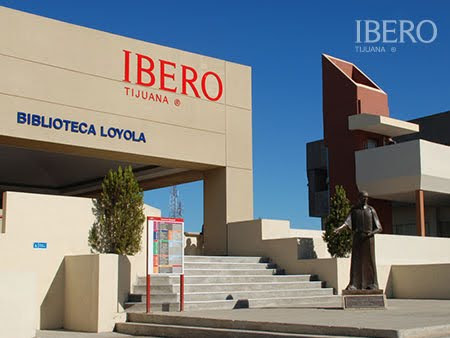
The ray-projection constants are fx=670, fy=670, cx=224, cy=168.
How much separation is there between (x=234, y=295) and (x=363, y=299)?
10.2 ft

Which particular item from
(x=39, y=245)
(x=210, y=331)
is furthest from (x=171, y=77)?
(x=210, y=331)

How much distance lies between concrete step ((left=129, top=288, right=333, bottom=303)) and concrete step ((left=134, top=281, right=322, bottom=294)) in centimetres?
27

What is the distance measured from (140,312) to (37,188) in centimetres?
1774

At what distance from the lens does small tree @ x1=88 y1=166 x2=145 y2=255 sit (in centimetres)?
1546

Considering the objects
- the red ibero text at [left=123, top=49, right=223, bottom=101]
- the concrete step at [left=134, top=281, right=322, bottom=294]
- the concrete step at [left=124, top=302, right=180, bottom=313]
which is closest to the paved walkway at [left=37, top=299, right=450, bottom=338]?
the concrete step at [left=124, top=302, right=180, bottom=313]

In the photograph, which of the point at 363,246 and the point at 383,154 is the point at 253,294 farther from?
the point at 383,154

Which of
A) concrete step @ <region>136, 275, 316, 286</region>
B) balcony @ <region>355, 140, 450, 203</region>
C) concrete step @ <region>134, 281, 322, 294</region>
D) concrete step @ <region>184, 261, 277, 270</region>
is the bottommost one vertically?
concrete step @ <region>134, 281, 322, 294</region>

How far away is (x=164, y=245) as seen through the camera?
1407cm

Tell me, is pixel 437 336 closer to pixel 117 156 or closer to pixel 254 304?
pixel 254 304

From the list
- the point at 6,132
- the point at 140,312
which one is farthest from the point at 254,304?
the point at 6,132

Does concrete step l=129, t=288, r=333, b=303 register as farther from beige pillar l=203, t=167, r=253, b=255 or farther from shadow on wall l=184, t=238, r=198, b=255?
shadow on wall l=184, t=238, r=198, b=255

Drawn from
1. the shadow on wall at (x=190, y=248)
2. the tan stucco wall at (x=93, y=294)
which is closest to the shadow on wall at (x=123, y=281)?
the tan stucco wall at (x=93, y=294)

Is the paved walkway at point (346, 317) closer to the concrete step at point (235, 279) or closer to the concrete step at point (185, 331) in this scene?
the concrete step at point (185, 331)

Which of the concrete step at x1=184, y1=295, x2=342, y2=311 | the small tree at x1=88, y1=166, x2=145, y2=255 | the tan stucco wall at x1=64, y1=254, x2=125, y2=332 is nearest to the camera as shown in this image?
the tan stucco wall at x1=64, y1=254, x2=125, y2=332
